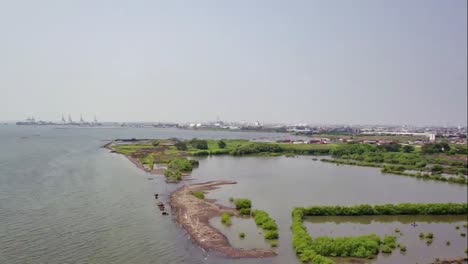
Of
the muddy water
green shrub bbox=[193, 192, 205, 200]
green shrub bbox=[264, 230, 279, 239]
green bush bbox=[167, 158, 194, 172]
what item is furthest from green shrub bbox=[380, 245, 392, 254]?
green bush bbox=[167, 158, 194, 172]

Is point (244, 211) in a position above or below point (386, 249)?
above

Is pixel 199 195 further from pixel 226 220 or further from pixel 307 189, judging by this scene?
pixel 307 189

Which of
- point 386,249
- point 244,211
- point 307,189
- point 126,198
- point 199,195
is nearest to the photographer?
point 386,249

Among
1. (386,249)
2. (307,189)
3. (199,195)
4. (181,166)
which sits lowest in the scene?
(386,249)

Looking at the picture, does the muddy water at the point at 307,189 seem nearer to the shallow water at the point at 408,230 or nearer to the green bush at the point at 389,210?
the shallow water at the point at 408,230

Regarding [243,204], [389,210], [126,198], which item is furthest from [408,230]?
[126,198]

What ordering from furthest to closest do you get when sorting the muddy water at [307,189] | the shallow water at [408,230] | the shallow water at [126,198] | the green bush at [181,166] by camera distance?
the green bush at [181,166] → the muddy water at [307,189] → the shallow water at [408,230] → the shallow water at [126,198]

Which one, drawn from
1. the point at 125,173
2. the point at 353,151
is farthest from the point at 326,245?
the point at 353,151

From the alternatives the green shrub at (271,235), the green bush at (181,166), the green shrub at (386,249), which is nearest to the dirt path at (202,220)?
the green shrub at (271,235)
